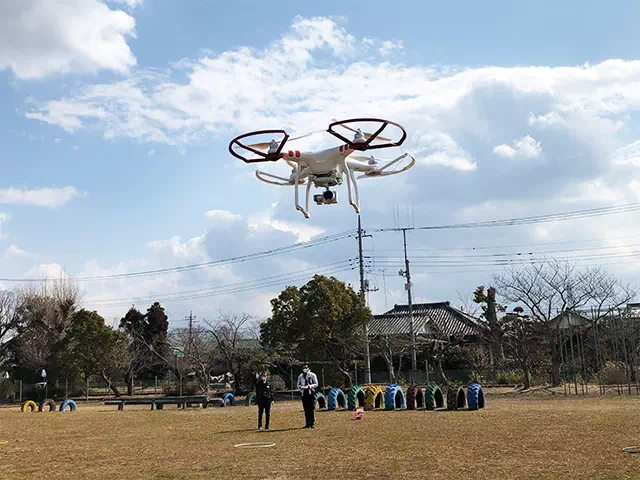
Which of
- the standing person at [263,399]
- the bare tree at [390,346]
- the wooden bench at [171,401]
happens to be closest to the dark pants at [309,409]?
the standing person at [263,399]

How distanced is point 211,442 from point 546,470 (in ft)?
21.2

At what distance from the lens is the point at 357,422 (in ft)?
53.1

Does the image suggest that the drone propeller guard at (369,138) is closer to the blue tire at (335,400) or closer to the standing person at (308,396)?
the standing person at (308,396)

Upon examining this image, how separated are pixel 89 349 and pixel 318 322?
1436cm

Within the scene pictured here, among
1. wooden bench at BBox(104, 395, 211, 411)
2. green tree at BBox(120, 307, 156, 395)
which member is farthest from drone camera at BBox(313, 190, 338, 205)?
green tree at BBox(120, 307, 156, 395)

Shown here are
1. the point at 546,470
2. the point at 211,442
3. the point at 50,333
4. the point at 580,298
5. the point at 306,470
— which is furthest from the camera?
the point at 50,333

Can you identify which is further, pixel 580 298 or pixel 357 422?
pixel 580 298

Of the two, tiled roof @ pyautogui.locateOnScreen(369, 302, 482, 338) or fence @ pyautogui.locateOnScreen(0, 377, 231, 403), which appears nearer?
fence @ pyautogui.locateOnScreen(0, 377, 231, 403)

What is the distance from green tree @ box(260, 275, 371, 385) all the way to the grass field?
14.4 m

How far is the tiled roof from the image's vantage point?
4092 centimetres

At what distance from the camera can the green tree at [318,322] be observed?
32125 mm

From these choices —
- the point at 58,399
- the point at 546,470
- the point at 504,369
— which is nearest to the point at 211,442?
the point at 546,470

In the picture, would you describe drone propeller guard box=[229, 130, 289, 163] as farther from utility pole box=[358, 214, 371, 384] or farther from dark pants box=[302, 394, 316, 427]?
utility pole box=[358, 214, 371, 384]

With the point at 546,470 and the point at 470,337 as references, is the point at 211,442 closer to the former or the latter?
the point at 546,470
